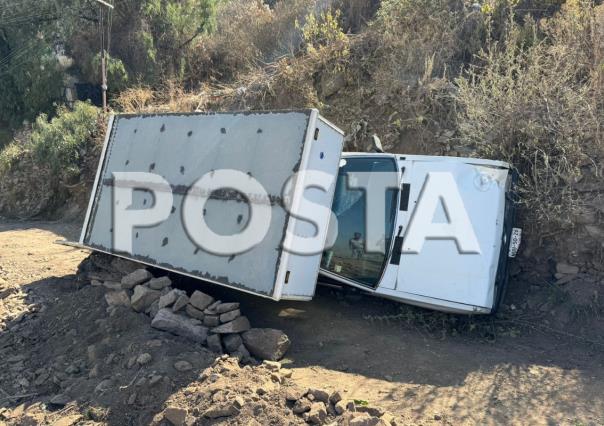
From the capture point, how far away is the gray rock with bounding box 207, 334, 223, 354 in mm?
4332

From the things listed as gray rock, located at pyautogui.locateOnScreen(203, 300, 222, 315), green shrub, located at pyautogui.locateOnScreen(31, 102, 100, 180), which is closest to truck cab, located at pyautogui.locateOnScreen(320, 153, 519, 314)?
gray rock, located at pyautogui.locateOnScreen(203, 300, 222, 315)

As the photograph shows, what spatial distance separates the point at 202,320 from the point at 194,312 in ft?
0.34

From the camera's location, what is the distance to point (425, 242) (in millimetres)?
4840

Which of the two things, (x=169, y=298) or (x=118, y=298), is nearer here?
(x=169, y=298)

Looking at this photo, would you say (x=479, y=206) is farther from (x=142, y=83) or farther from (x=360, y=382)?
(x=142, y=83)

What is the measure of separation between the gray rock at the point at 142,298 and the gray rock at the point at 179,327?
13.5 inches

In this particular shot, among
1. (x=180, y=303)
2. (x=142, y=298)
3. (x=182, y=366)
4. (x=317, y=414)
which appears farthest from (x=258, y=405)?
(x=142, y=298)

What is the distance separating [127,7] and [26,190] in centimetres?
627

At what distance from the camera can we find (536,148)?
5.69 metres

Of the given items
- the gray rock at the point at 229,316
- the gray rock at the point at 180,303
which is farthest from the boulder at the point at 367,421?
the gray rock at the point at 180,303

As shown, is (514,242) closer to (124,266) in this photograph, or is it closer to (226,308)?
(226,308)

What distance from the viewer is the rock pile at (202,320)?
442cm

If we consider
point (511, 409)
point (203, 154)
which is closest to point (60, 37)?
point (203, 154)

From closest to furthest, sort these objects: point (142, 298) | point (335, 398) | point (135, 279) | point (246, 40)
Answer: point (335, 398) → point (142, 298) → point (135, 279) → point (246, 40)
